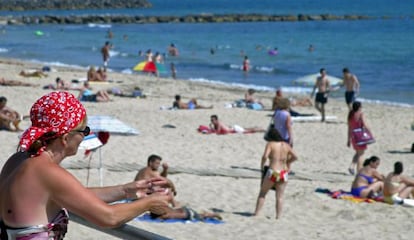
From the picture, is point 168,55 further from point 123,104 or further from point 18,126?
point 18,126

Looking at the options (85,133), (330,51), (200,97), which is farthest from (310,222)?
(330,51)

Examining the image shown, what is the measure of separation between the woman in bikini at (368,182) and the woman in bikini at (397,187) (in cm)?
20

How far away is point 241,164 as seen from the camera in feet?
43.2

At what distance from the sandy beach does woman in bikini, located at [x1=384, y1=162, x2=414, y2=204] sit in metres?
0.21

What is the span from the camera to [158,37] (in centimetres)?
6103

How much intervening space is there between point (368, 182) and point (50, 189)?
869 cm

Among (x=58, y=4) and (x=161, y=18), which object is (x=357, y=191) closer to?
(x=161, y=18)

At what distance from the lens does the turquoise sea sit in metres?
33.5

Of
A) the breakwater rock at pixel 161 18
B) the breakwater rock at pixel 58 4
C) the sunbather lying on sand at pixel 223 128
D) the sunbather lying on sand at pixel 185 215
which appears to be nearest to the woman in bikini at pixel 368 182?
the sunbather lying on sand at pixel 185 215

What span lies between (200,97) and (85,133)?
21380mm

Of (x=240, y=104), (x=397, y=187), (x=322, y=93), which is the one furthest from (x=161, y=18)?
(x=397, y=187)

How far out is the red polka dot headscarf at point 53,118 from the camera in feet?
8.52

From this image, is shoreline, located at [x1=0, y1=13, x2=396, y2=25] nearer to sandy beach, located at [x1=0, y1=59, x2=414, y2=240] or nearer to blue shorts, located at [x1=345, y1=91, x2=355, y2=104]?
sandy beach, located at [x1=0, y1=59, x2=414, y2=240]

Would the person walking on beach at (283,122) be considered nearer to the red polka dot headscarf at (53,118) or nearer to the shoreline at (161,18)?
the red polka dot headscarf at (53,118)
